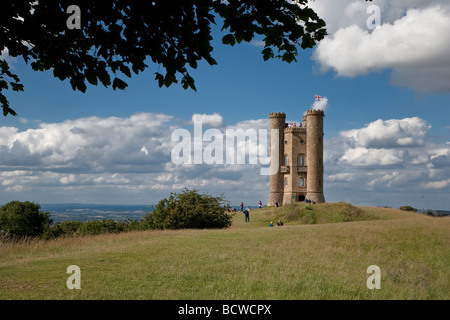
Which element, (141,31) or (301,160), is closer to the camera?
(141,31)

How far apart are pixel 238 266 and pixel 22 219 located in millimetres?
32128

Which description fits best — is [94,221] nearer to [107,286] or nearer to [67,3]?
[107,286]

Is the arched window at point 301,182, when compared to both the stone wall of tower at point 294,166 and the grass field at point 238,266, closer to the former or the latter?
the stone wall of tower at point 294,166

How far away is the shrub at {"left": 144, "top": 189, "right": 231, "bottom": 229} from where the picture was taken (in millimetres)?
32094

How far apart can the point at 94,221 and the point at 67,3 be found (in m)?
31.5

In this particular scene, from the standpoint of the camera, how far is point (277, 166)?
67438mm

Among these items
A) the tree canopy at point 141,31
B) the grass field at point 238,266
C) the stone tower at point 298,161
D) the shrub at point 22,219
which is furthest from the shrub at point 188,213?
the stone tower at point 298,161

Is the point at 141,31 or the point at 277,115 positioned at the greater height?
the point at 277,115

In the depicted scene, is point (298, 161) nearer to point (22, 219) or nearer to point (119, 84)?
point (22, 219)

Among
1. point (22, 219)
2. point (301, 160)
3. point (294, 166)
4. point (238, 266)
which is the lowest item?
point (22, 219)

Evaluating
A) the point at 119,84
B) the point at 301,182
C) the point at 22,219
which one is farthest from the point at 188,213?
the point at 301,182
